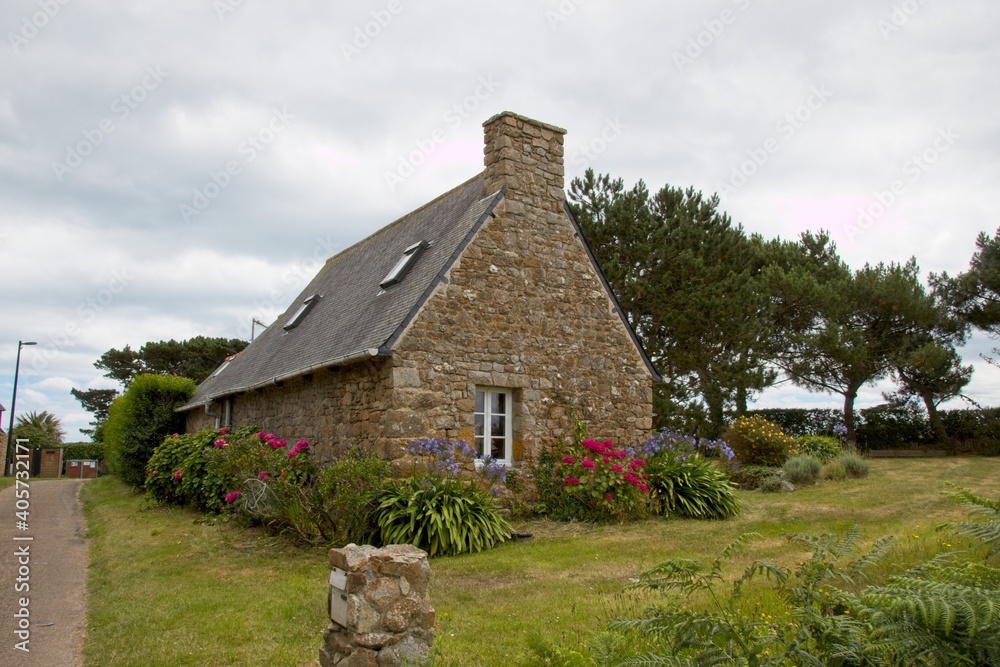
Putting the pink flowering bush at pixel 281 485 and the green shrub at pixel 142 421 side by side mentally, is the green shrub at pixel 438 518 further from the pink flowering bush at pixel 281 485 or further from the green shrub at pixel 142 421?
the green shrub at pixel 142 421

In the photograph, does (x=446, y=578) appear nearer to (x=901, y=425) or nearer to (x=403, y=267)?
(x=403, y=267)

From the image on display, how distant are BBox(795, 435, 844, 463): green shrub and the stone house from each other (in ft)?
23.7

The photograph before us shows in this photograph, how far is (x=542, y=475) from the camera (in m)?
11.7

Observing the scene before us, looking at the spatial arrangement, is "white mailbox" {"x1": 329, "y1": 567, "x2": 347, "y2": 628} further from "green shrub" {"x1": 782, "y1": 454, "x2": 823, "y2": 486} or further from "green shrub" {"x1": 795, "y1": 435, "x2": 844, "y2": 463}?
"green shrub" {"x1": 795, "y1": 435, "x2": 844, "y2": 463}

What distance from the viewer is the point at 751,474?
639 inches

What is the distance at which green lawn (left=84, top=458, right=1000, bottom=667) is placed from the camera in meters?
5.46

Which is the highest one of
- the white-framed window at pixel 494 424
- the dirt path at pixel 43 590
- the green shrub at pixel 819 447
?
the white-framed window at pixel 494 424

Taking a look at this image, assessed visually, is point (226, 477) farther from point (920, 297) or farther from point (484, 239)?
point (920, 297)

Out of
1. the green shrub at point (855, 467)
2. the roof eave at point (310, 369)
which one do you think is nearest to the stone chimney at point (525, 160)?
the roof eave at point (310, 369)

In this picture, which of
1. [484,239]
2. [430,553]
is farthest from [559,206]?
[430,553]

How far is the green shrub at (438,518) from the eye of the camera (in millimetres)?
8953

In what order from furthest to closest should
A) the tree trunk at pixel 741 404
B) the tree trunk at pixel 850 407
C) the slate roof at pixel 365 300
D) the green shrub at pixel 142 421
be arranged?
the tree trunk at pixel 850 407
the tree trunk at pixel 741 404
the green shrub at pixel 142 421
the slate roof at pixel 365 300

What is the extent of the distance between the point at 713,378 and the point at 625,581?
667 inches

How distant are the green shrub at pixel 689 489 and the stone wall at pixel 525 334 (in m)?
1.06
